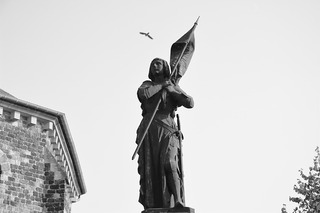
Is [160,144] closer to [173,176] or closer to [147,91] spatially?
[173,176]

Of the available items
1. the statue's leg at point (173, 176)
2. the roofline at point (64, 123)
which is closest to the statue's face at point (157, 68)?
the statue's leg at point (173, 176)

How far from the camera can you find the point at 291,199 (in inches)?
916

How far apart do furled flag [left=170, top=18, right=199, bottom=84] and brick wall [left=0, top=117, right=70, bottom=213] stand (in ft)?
30.8

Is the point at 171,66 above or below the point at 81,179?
below

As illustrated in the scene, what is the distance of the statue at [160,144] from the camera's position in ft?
23.5

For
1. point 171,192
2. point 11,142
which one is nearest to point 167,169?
point 171,192

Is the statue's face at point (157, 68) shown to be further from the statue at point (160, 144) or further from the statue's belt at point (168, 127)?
the statue's belt at point (168, 127)

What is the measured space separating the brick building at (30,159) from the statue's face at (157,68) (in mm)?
9109

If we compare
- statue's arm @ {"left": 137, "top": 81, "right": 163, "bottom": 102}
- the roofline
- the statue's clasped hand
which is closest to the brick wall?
the roofline

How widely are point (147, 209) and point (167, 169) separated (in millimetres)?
553

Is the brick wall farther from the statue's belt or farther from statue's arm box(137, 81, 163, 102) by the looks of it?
the statue's belt

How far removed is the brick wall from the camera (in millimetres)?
16172

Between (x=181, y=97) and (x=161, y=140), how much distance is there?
0.64 meters

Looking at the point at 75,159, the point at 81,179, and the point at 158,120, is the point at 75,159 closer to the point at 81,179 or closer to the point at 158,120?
the point at 81,179
